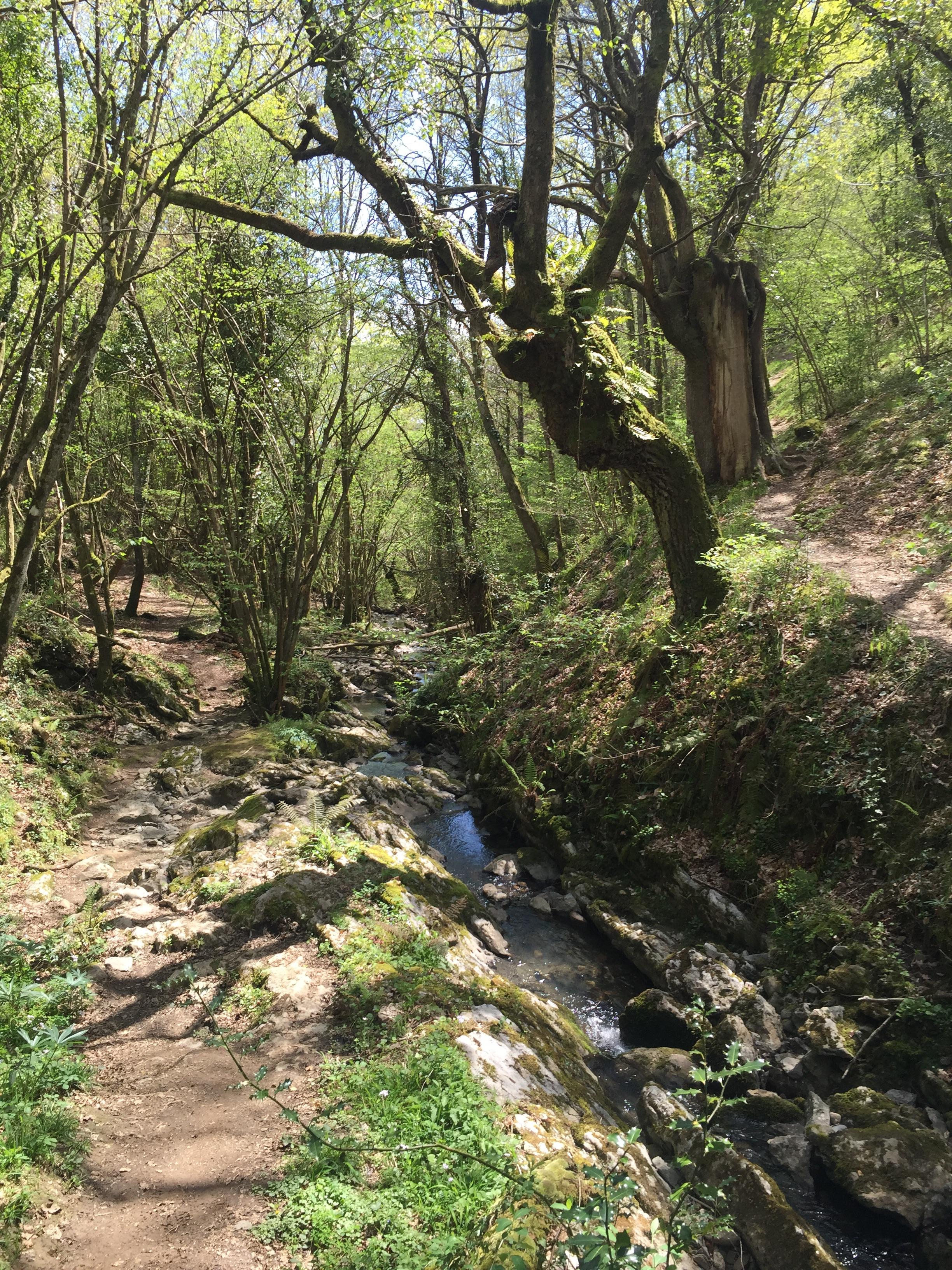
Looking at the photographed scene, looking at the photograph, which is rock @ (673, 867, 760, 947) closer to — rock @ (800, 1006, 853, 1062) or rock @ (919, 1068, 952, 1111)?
rock @ (800, 1006, 853, 1062)

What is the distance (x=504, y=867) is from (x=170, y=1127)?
4.66 metres

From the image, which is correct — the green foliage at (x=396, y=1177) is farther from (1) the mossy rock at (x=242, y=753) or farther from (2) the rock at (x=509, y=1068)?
(1) the mossy rock at (x=242, y=753)

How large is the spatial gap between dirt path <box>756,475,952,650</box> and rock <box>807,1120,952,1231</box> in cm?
346

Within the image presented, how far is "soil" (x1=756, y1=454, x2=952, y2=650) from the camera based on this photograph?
578cm

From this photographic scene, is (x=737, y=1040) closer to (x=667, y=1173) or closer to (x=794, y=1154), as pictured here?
(x=794, y=1154)

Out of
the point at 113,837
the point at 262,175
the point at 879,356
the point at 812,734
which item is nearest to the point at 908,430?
the point at 879,356

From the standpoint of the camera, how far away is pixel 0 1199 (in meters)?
2.20

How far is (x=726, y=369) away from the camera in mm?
9969

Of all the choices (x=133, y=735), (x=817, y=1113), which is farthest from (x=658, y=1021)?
(x=133, y=735)

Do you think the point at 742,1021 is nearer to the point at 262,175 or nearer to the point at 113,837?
the point at 113,837

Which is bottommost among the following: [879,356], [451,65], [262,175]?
[879,356]

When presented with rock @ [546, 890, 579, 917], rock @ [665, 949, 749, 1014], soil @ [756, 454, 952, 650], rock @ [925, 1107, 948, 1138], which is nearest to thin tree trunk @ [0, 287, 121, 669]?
rock @ [546, 890, 579, 917]

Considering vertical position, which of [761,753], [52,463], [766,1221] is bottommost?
[766,1221]

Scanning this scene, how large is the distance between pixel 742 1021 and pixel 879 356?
12.6 m
